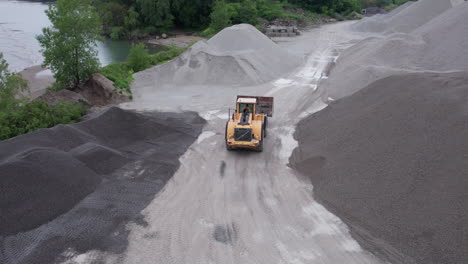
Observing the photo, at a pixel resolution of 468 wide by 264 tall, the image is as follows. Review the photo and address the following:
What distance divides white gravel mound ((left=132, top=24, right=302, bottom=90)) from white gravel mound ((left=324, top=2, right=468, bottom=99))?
4491 millimetres

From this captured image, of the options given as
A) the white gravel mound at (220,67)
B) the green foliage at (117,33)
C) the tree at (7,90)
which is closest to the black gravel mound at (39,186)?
the tree at (7,90)

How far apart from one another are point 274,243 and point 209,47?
61.9ft

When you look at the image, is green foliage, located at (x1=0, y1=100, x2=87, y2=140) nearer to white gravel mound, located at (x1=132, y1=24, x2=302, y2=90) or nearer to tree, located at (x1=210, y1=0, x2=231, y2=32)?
white gravel mound, located at (x1=132, y1=24, x2=302, y2=90)

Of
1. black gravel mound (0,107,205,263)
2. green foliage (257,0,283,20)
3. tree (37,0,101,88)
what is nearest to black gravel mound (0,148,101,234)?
black gravel mound (0,107,205,263)

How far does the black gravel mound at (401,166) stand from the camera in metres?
7.80

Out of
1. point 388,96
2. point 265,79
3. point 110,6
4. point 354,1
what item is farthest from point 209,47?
point 354,1

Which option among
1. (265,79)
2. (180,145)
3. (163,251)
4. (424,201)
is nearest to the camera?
(163,251)

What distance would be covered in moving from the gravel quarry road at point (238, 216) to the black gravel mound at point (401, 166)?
65 centimetres

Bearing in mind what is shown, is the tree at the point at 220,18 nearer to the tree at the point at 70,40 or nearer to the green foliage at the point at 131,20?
the green foliage at the point at 131,20

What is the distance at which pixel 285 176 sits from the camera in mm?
11391

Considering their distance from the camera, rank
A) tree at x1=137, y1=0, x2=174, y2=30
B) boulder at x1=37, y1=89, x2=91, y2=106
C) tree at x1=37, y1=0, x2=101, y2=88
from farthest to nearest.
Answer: tree at x1=137, y1=0, x2=174, y2=30
tree at x1=37, y1=0, x2=101, y2=88
boulder at x1=37, y1=89, x2=91, y2=106

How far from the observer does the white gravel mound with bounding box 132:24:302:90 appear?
888 inches

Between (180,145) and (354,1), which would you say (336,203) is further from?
(354,1)

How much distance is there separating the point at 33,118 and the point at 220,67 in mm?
12394
